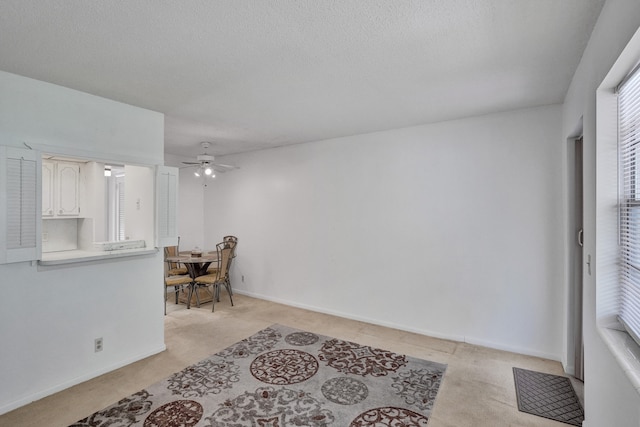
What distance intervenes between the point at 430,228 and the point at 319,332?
6.35 ft

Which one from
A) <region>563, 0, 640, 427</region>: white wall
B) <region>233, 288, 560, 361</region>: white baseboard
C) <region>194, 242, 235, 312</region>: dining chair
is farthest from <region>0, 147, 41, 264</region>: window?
<region>563, 0, 640, 427</region>: white wall

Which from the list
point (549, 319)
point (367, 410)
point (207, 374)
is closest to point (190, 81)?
point (207, 374)

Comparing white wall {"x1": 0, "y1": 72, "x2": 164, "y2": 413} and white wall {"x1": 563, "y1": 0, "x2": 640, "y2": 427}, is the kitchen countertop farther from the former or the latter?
white wall {"x1": 563, "y1": 0, "x2": 640, "y2": 427}

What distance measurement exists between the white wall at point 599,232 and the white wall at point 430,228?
118 centimetres

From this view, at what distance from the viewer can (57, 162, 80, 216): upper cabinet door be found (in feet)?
11.5

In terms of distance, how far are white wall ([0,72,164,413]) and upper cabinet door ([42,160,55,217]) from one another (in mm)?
1019

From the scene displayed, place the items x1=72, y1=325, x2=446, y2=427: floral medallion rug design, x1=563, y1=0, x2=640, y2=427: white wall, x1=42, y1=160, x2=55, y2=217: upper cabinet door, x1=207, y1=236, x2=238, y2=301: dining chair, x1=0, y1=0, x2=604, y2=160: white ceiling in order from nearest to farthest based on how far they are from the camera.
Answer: x1=563, y1=0, x2=640, y2=427: white wall
x1=0, y1=0, x2=604, y2=160: white ceiling
x1=72, y1=325, x2=446, y2=427: floral medallion rug design
x1=42, y1=160, x2=55, y2=217: upper cabinet door
x1=207, y1=236, x2=238, y2=301: dining chair

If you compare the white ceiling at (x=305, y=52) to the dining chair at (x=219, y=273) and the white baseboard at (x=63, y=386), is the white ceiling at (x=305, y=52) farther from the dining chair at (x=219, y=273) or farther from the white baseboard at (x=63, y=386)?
the white baseboard at (x=63, y=386)

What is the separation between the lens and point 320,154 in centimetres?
484

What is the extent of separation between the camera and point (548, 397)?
2570 millimetres

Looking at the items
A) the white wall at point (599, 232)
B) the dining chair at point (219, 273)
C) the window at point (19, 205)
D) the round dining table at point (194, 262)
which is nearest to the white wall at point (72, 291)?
the window at point (19, 205)

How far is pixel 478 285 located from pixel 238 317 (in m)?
3.24

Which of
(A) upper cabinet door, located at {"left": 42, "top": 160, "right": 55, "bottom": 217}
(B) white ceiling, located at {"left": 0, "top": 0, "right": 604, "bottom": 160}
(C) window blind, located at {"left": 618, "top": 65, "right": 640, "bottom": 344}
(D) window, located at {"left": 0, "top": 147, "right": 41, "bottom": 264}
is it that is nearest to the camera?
(C) window blind, located at {"left": 618, "top": 65, "right": 640, "bottom": 344}

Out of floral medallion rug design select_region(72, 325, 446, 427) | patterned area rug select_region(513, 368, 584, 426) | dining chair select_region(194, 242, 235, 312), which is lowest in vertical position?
floral medallion rug design select_region(72, 325, 446, 427)
